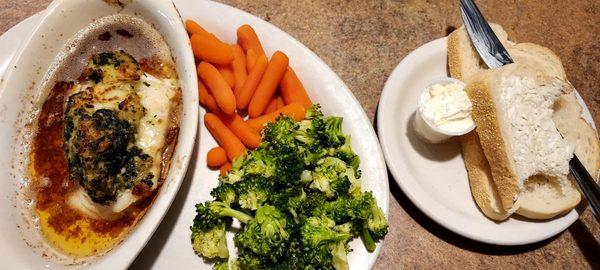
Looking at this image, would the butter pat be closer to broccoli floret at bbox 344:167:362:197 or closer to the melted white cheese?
broccoli floret at bbox 344:167:362:197

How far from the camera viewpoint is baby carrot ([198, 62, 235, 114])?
215cm

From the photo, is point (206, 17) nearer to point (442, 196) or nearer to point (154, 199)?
point (154, 199)

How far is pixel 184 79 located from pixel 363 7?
125 centimetres

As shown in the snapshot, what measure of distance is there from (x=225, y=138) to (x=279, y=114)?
0.27 meters

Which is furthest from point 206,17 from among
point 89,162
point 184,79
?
point 89,162

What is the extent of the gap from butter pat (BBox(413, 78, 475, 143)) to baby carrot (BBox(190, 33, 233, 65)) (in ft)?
3.08

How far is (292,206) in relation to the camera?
193 cm

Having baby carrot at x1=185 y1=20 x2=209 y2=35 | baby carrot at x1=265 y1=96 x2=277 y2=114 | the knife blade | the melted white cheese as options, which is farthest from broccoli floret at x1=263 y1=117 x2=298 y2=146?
the knife blade

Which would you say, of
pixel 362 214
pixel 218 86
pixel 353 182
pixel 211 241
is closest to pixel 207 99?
pixel 218 86

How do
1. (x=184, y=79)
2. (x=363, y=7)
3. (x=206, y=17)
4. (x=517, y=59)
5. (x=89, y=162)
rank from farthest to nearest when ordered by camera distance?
(x=363, y=7) → (x=517, y=59) → (x=206, y=17) → (x=184, y=79) → (x=89, y=162)

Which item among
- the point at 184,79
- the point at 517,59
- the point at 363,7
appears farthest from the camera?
the point at 363,7

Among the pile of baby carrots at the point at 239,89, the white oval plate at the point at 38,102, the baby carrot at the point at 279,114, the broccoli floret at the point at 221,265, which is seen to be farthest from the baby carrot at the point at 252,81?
the broccoli floret at the point at 221,265

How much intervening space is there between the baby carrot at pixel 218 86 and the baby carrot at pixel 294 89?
263 millimetres

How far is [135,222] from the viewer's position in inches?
75.3
